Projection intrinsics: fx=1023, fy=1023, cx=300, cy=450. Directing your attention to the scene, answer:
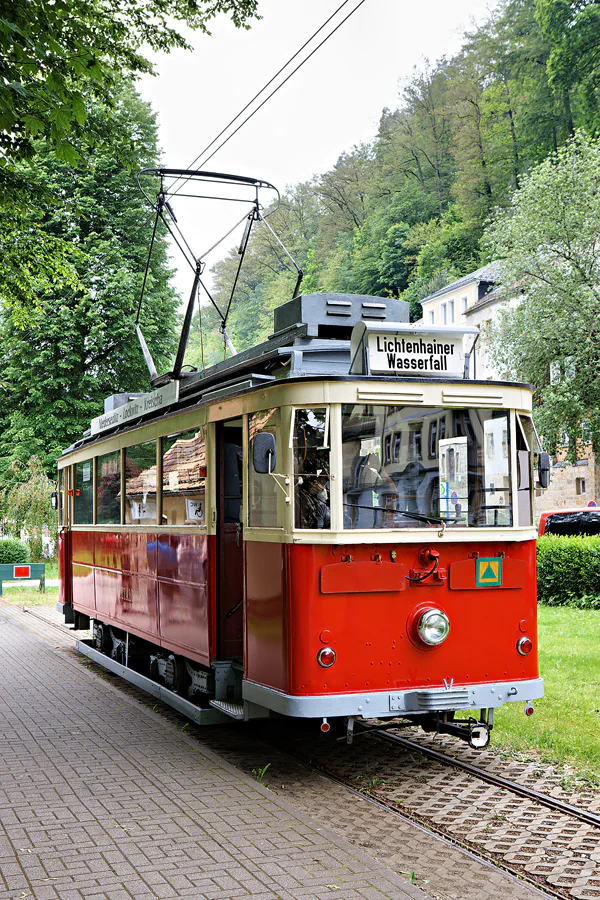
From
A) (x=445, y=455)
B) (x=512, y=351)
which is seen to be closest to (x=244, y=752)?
(x=445, y=455)

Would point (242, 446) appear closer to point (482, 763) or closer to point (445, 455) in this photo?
point (445, 455)

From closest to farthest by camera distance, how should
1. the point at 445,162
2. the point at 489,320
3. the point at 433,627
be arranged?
the point at 433,627
the point at 489,320
the point at 445,162

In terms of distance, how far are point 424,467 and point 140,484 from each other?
14.8ft

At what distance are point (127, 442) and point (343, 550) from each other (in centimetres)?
501

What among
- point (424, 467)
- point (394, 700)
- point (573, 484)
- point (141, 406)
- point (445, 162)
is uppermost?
point (445, 162)

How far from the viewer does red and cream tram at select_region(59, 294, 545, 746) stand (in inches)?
274

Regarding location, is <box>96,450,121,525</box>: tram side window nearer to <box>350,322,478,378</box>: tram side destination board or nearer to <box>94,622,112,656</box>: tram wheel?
<box>94,622,112,656</box>: tram wheel

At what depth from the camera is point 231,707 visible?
26.3 feet

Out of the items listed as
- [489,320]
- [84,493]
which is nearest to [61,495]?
[84,493]

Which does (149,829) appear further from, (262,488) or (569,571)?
(569,571)

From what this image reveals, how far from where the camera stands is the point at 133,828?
19.8 feet

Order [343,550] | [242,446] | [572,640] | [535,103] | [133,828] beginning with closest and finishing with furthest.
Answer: [133,828]
[343,550]
[242,446]
[572,640]
[535,103]

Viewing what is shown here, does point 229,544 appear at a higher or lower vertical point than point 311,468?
lower

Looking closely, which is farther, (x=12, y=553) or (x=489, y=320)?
(x=12, y=553)
